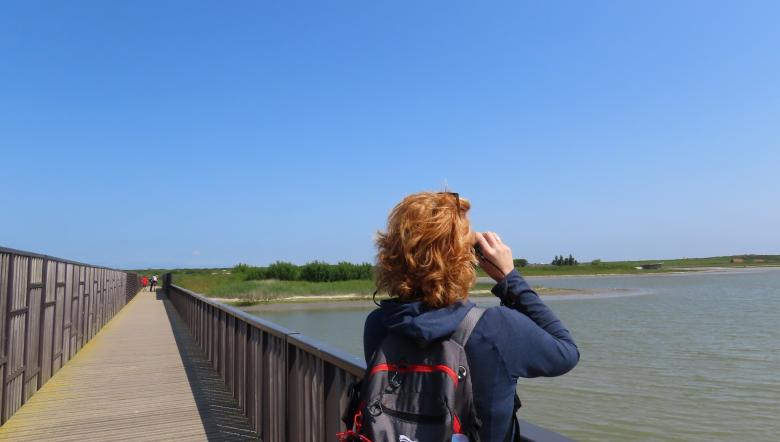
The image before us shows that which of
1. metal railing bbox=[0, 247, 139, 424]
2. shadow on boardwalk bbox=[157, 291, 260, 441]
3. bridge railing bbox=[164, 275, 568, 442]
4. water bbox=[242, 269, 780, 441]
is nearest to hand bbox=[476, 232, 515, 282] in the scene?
bridge railing bbox=[164, 275, 568, 442]

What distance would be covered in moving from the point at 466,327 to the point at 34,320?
6892 millimetres

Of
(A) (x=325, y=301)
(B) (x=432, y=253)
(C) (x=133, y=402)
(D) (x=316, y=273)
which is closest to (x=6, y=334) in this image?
(C) (x=133, y=402)

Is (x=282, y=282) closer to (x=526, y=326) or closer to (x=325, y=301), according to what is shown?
(x=325, y=301)

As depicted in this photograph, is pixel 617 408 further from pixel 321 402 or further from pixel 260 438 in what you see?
pixel 321 402

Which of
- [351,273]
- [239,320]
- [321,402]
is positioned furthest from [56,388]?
[351,273]

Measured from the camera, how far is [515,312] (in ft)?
4.82

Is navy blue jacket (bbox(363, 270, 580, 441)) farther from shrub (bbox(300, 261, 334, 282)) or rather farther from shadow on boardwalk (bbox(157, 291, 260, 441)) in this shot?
shrub (bbox(300, 261, 334, 282))

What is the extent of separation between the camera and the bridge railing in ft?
9.17

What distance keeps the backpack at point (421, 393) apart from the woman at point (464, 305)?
3 centimetres

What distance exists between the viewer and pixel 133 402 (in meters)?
6.39

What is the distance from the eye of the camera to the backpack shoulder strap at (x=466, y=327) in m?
1.44

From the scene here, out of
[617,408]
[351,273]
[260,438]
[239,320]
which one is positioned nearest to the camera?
A: [260,438]

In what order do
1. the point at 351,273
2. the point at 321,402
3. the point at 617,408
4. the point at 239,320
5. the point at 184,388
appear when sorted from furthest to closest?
1. the point at 351,273
2. the point at 617,408
3. the point at 184,388
4. the point at 239,320
5. the point at 321,402

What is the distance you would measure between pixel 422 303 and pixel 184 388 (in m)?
6.27
